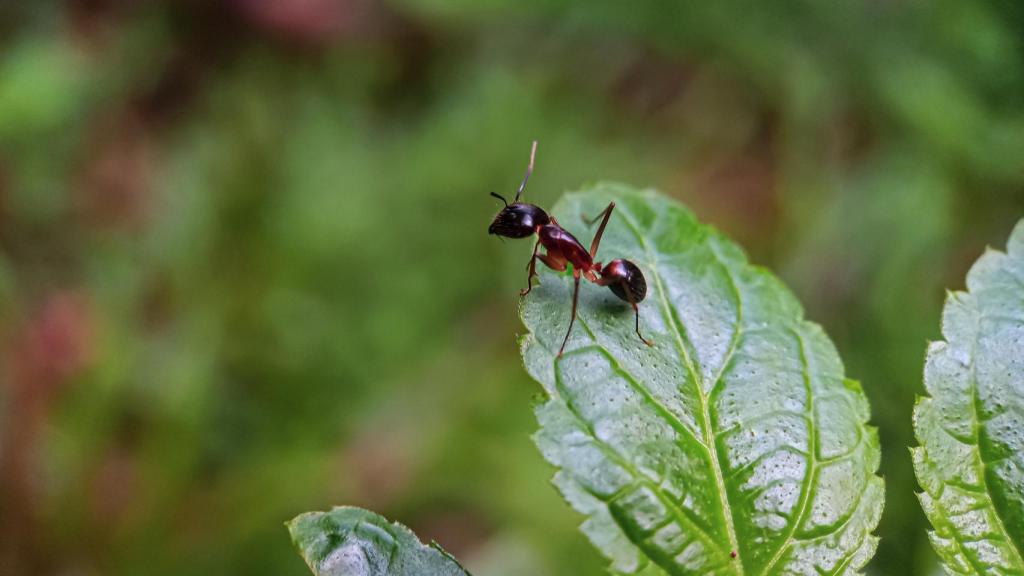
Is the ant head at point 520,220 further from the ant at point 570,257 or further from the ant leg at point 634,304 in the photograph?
the ant leg at point 634,304

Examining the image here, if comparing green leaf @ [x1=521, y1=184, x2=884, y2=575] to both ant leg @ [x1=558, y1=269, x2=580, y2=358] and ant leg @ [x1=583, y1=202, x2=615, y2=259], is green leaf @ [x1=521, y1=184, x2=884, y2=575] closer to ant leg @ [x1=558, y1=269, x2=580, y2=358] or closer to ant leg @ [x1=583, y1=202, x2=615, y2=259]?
ant leg @ [x1=558, y1=269, x2=580, y2=358]

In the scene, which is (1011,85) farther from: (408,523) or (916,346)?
(408,523)

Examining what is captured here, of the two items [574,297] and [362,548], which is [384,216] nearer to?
[574,297]

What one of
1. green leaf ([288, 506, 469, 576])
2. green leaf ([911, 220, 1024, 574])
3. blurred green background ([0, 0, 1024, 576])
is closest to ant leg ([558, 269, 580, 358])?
green leaf ([288, 506, 469, 576])

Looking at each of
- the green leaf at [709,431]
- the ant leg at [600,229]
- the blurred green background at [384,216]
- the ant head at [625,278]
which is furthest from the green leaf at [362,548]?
the blurred green background at [384,216]

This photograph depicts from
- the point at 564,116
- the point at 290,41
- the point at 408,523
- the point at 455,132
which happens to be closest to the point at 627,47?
the point at 564,116

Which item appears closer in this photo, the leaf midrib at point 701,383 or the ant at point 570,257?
the leaf midrib at point 701,383
